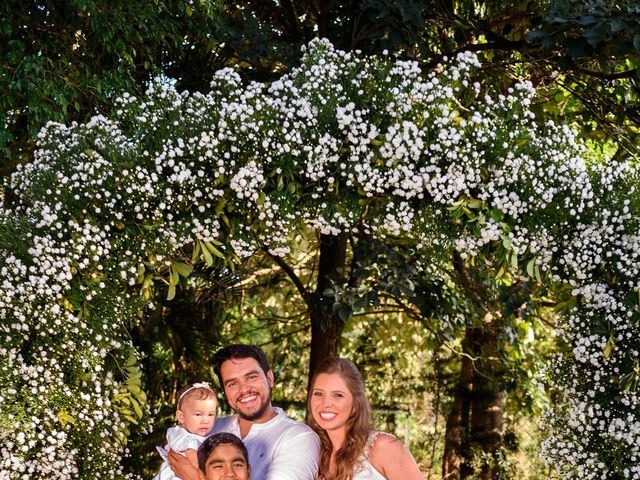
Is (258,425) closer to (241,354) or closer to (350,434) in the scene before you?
(241,354)

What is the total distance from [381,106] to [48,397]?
9.71ft

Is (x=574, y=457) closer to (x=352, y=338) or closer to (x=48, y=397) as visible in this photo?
(x=48, y=397)

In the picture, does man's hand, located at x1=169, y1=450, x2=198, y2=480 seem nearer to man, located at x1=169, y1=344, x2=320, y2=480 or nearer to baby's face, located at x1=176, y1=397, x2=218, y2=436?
man, located at x1=169, y1=344, x2=320, y2=480

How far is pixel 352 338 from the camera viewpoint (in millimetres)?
13359

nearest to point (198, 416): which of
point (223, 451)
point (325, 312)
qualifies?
point (223, 451)

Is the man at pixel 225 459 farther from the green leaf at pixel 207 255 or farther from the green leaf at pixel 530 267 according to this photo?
the green leaf at pixel 530 267

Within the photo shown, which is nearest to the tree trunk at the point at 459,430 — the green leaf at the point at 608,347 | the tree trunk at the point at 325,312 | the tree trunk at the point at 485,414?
the tree trunk at the point at 485,414

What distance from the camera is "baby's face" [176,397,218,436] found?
5074mm

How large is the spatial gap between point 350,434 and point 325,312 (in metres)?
3.71

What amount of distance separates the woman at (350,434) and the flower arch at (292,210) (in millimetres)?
1621

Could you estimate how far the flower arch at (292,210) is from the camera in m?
6.06

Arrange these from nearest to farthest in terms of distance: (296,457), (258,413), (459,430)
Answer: (296,457) < (258,413) < (459,430)

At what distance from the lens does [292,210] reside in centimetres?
623

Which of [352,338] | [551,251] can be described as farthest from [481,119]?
[352,338]
